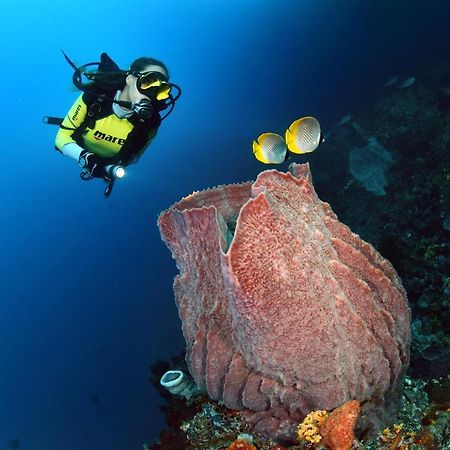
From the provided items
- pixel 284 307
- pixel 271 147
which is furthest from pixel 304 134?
pixel 284 307

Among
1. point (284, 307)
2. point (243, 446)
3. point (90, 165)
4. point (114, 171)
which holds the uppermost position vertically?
point (90, 165)

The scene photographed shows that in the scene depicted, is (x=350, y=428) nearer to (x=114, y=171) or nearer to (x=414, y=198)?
(x=114, y=171)

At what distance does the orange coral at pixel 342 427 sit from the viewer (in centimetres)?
205

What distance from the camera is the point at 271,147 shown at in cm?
461

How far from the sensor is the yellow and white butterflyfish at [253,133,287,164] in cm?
455

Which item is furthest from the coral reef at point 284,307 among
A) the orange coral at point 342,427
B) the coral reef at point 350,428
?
the orange coral at point 342,427

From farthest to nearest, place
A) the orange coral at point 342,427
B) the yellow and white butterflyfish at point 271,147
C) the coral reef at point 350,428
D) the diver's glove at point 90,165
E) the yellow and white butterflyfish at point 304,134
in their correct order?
the diver's glove at point 90,165 → the yellow and white butterflyfish at point 271,147 → the yellow and white butterflyfish at point 304,134 → the coral reef at point 350,428 → the orange coral at point 342,427

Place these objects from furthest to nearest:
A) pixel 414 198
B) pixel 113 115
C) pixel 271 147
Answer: pixel 414 198 → pixel 113 115 → pixel 271 147

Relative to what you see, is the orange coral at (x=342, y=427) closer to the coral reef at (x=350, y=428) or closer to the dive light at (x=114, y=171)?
the coral reef at (x=350, y=428)

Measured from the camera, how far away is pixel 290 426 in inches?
101

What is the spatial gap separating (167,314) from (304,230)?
45.8 feet

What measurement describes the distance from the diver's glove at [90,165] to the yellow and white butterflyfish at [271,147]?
78.8 inches

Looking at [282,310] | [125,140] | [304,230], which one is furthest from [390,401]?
[125,140]

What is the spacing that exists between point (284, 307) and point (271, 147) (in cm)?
283
